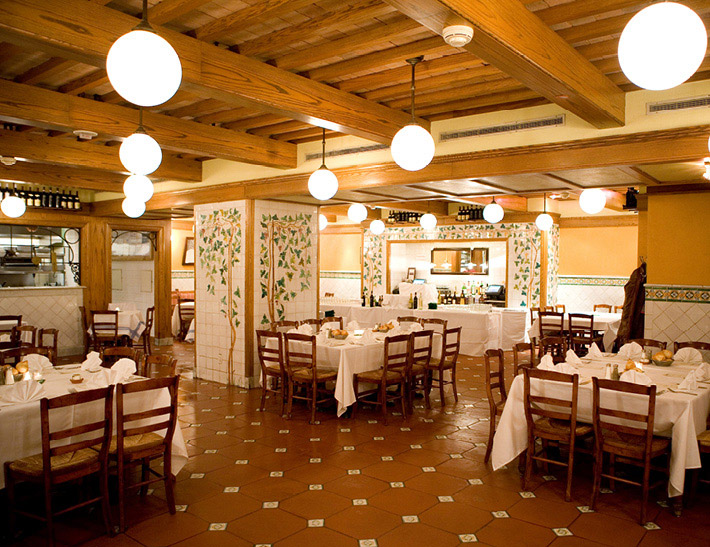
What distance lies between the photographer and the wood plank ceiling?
3.17m

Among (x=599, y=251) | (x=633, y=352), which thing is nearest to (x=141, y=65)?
(x=633, y=352)

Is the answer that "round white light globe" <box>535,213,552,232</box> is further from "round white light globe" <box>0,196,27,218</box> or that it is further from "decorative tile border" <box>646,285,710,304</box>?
"round white light globe" <box>0,196,27,218</box>

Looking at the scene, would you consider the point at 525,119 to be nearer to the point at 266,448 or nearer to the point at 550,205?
the point at 266,448

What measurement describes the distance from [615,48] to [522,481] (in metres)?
3.16

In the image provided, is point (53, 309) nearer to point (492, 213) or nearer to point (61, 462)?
point (61, 462)

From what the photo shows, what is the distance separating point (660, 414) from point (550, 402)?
0.71 meters

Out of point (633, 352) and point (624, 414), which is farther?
point (633, 352)

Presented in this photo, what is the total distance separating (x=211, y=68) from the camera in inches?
142

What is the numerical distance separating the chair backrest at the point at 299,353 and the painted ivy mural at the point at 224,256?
54.4 inches

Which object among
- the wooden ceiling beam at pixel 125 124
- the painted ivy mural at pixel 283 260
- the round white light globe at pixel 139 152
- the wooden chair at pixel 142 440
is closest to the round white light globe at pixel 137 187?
the wooden ceiling beam at pixel 125 124

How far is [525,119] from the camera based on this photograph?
516 centimetres

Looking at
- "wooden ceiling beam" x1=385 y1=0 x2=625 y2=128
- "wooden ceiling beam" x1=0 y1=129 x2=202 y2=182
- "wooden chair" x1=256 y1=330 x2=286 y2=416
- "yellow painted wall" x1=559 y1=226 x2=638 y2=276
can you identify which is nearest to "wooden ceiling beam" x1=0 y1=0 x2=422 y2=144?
"wooden ceiling beam" x1=385 y1=0 x2=625 y2=128

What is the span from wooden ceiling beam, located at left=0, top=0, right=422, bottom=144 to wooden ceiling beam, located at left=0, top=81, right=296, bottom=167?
1.63 metres

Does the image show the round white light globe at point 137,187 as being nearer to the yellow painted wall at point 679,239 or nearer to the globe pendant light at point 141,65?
the globe pendant light at point 141,65
